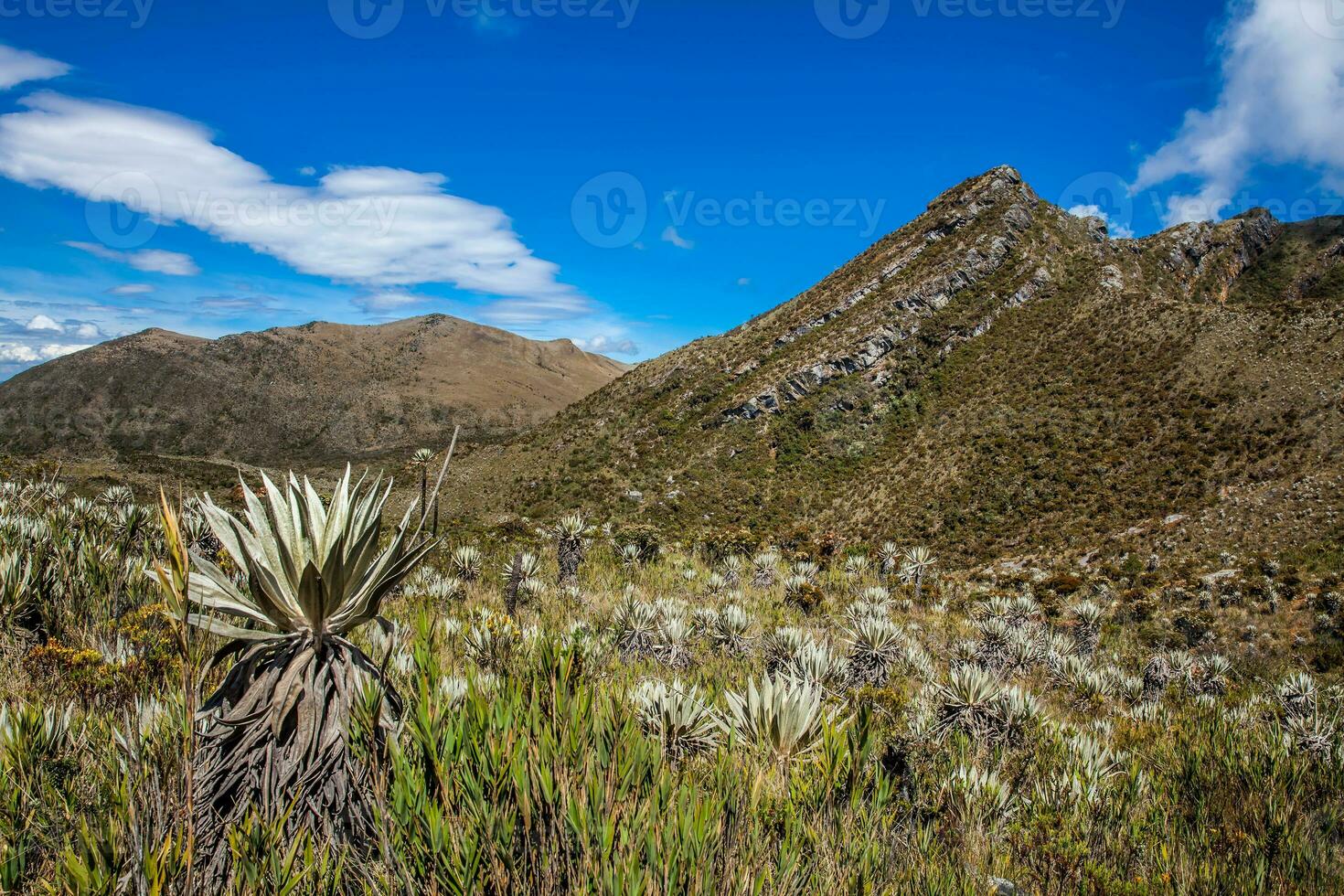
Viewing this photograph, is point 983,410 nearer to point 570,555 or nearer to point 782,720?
point 570,555

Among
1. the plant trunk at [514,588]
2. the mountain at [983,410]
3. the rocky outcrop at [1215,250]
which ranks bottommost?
the plant trunk at [514,588]

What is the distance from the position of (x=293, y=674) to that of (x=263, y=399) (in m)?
105

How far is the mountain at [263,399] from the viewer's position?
7925cm

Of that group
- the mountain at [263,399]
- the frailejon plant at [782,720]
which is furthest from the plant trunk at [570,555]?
the mountain at [263,399]

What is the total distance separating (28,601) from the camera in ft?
12.7

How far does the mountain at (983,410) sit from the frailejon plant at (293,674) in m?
17.7

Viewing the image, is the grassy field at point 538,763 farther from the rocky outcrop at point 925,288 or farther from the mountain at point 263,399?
the mountain at point 263,399

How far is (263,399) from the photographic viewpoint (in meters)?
89.5

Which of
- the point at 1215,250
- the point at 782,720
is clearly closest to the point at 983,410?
the point at 782,720

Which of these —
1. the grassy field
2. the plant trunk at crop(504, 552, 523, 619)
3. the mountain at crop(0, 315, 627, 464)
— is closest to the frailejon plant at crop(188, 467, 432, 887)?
the grassy field

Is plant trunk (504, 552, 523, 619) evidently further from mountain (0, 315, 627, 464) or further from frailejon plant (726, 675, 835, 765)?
mountain (0, 315, 627, 464)

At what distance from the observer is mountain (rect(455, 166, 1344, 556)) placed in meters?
24.8

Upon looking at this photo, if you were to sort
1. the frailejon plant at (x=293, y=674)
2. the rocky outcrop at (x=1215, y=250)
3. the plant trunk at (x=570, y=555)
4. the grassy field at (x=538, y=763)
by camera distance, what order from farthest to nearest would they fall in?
the rocky outcrop at (x=1215, y=250) → the plant trunk at (x=570, y=555) → the frailejon plant at (x=293, y=674) → the grassy field at (x=538, y=763)

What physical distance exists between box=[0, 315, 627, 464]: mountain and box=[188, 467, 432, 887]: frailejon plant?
69.0 metres
